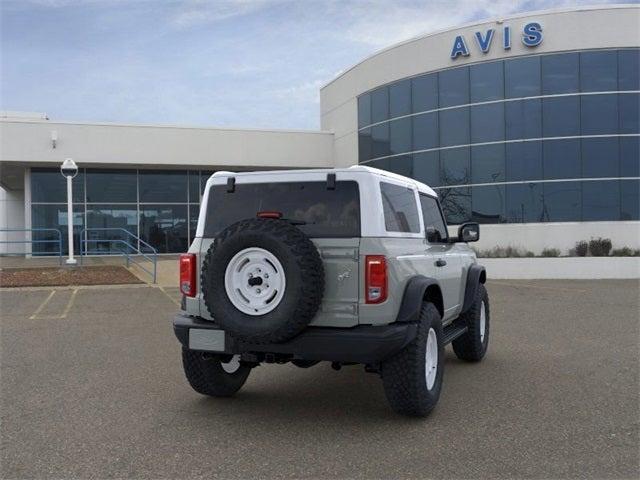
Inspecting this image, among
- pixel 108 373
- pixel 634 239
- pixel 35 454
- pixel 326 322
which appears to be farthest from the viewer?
pixel 634 239

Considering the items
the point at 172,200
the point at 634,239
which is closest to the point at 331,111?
the point at 172,200

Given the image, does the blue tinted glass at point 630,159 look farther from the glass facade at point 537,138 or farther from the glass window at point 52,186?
the glass window at point 52,186

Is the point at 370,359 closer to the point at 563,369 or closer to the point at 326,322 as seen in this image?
the point at 326,322

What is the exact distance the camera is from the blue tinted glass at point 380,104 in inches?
987

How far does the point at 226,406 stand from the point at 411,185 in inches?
103

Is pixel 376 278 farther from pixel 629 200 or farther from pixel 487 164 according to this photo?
pixel 629 200

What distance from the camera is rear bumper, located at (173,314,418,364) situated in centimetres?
449

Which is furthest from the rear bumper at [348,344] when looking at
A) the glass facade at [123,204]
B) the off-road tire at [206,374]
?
the glass facade at [123,204]

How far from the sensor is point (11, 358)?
751 cm

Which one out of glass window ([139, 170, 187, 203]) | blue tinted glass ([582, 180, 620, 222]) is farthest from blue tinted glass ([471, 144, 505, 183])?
glass window ([139, 170, 187, 203])

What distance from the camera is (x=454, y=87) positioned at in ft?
75.2

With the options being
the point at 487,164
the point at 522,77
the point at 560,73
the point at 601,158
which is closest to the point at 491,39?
the point at 522,77

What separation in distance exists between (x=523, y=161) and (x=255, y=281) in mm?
18834

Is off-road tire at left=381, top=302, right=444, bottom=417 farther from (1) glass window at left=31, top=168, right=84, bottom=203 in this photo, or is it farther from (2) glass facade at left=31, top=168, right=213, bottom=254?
(1) glass window at left=31, top=168, right=84, bottom=203
